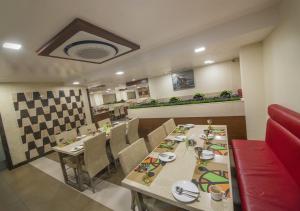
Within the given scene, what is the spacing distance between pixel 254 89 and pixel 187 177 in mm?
2673

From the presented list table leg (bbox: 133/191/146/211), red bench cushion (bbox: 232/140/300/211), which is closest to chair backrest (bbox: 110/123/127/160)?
table leg (bbox: 133/191/146/211)

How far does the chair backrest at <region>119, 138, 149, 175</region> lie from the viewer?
149 centimetres

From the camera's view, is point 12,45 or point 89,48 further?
point 89,48

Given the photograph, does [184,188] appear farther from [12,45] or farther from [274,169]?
[12,45]

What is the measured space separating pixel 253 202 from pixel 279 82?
6.17ft

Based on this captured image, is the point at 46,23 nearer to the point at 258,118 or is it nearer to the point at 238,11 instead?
the point at 238,11

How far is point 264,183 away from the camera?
1.34 meters

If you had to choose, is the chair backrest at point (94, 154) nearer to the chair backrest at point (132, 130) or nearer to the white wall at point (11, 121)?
the chair backrest at point (132, 130)

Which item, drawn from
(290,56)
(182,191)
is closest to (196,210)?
(182,191)

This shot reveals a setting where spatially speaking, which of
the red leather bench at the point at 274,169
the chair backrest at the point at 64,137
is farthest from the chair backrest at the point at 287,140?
the chair backrest at the point at 64,137

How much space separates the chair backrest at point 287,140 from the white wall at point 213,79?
316 cm

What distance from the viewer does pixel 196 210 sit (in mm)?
876

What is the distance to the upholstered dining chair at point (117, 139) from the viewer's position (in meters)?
2.64

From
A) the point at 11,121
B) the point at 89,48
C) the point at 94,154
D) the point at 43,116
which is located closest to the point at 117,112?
the point at 43,116
